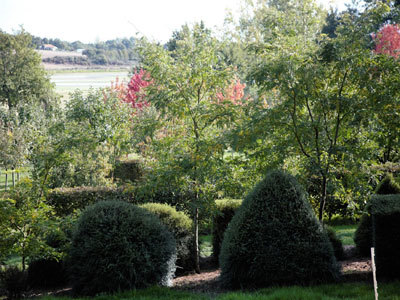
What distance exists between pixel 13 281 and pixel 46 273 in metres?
0.91

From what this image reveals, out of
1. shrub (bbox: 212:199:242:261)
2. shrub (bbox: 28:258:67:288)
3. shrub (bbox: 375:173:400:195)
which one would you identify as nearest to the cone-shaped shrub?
shrub (bbox: 212:199:242:261)

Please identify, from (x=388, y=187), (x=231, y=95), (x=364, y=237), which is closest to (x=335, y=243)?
(x=364, y=237)

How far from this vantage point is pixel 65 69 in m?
61.4

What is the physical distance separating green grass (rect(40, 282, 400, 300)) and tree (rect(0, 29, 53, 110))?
1047 inches

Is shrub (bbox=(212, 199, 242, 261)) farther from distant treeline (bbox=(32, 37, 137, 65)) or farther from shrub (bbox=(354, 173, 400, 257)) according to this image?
distant treeline (bbox=(32, 37, 137, 65))

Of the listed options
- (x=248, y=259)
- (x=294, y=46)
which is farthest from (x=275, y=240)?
(x=294, y=46)

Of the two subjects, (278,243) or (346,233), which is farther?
(346,233)

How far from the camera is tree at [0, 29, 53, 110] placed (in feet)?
94.8

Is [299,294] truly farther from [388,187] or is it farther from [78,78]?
[78,78]

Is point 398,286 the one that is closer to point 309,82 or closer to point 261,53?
point 309,82

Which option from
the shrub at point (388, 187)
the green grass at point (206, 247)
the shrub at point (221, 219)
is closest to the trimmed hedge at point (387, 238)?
the shrub at point (388, 187)

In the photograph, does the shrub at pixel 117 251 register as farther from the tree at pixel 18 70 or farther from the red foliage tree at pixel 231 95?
the tree at pixel 18 70

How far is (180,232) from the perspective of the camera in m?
6.78

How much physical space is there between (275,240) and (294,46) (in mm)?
2588
